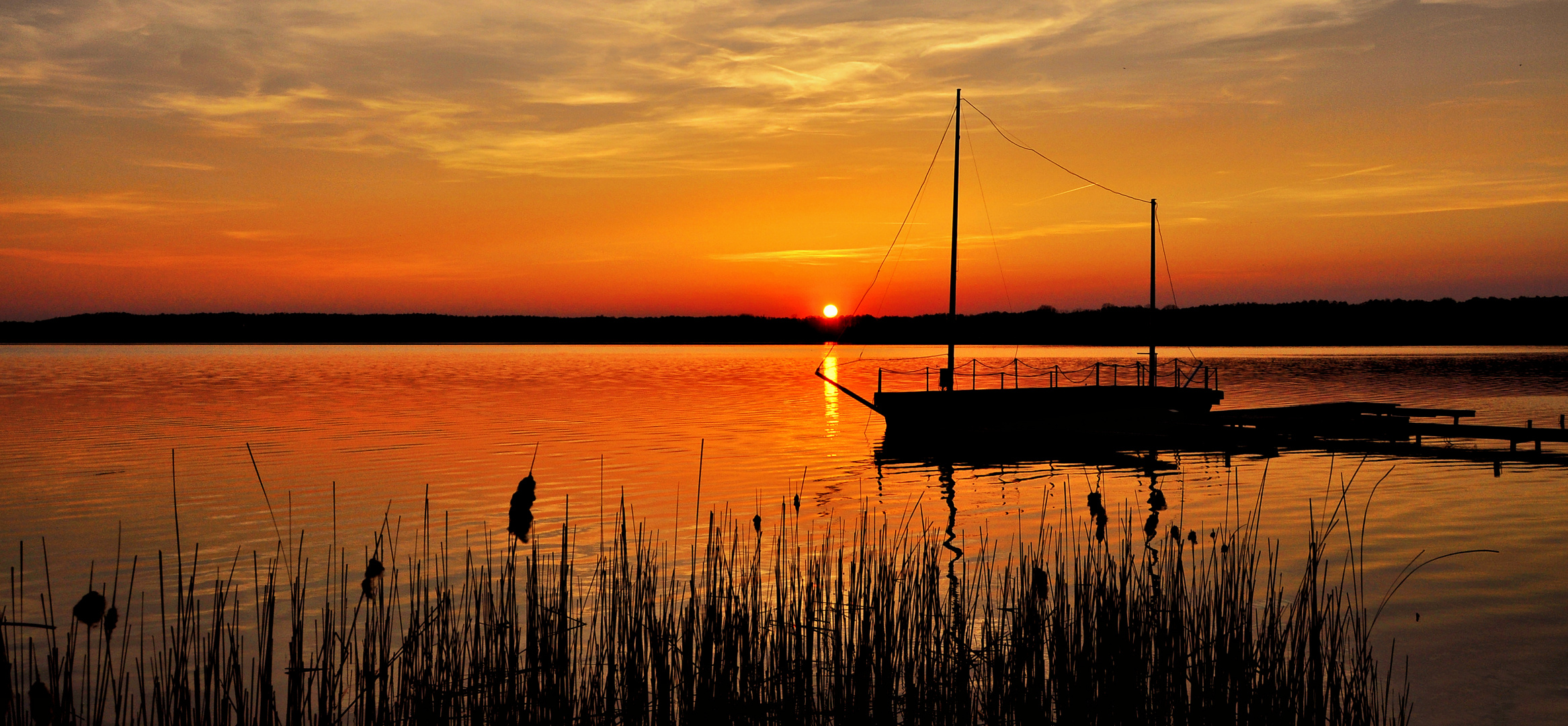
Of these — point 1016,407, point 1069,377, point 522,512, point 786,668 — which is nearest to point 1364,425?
point 1016,407

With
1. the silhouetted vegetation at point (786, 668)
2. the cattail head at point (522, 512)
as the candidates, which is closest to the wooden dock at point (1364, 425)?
the silhouetted vegetation at point (786, 668)

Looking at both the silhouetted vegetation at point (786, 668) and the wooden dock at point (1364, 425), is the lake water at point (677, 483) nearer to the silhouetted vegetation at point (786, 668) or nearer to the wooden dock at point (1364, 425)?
the wooden dock at point (1364, 425)

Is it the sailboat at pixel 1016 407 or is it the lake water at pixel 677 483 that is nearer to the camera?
the lake water at pixel 677 483

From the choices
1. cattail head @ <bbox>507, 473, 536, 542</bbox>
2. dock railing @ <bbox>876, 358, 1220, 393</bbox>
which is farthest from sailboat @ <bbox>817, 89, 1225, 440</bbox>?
cattail head @ <bbox>507, 473, 536, 542</bbox>

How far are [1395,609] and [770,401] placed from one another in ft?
124

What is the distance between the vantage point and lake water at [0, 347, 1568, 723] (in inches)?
436

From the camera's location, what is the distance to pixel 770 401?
157 feet

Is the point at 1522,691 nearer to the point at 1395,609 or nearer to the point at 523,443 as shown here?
the point at 1395,609

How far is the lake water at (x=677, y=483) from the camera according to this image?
1108 centimetres

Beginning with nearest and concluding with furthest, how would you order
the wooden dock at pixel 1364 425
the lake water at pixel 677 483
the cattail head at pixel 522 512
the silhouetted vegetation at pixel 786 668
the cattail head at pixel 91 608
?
the cattail head at pixel 91 608
the cattail head at pixel 522 512
the silhouetted vegetation at pixel 786 668
the lake water at pixel 677 483
the wooden dock at pixel 1364 425

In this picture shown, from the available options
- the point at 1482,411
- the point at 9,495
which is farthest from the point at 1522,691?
the point at 1482,411

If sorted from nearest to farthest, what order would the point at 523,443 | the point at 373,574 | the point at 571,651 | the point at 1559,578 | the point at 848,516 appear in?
the point at 373,574
the point at 571,651
the point at 1559,578
the point at 848,516
the point at 523,443

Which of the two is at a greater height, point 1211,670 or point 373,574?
point 373,574

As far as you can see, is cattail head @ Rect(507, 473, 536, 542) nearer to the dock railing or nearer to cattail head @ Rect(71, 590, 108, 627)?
cattail head @ Rect(71, 590, 108, 627)
